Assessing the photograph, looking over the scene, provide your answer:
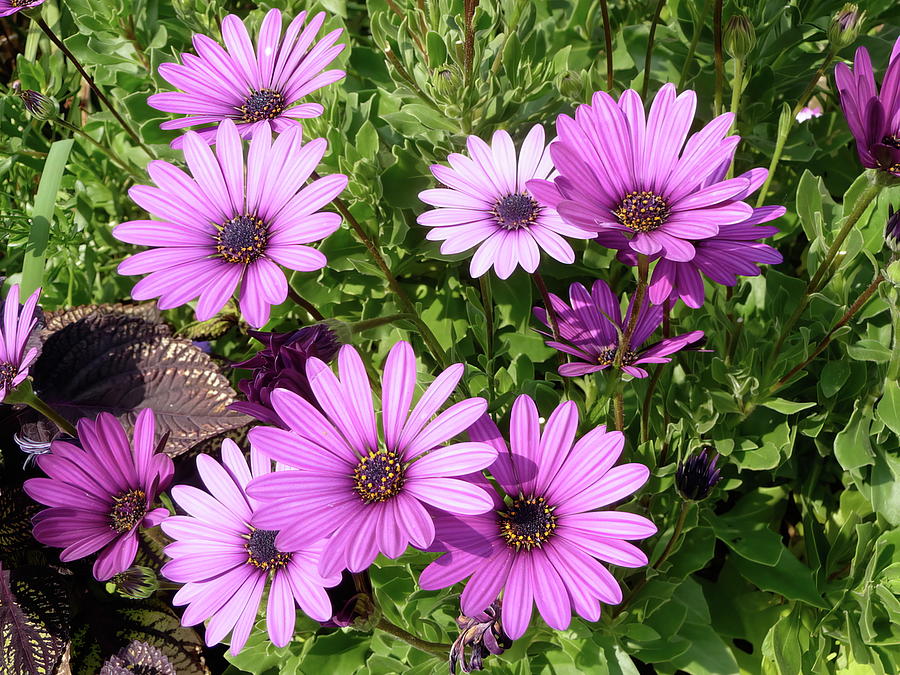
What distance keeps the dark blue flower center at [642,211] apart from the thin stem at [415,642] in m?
0.63

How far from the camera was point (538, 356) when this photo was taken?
146 cm

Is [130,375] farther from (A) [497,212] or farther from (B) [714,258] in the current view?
(B) [714,258]

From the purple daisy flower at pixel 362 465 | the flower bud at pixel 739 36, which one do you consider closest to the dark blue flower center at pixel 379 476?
the purple daisy flower at pixel 362 465

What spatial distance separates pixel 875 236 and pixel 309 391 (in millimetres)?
1016

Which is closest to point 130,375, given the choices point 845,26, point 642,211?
point 642,211

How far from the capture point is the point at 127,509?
3.60ft

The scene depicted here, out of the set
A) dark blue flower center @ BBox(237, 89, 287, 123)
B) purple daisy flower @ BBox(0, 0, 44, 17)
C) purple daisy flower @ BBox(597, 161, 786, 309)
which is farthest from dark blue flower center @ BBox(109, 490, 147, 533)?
purple daisy flower @ BBox(0, 0, 44, 17)

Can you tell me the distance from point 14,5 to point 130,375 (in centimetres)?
71

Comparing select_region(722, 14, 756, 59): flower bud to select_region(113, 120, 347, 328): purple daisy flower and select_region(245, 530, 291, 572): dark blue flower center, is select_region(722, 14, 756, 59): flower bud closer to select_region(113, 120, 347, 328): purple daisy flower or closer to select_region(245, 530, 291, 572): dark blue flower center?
select_region(113, 120, 347, 328): purple daisy flower

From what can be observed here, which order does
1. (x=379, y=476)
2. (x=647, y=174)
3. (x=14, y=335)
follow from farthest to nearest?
(x=14, y=335), (x=647, y=174), (x=379, y=476)

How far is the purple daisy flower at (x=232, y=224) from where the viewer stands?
0.96 meters

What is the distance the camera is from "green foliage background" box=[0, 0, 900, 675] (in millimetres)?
1237

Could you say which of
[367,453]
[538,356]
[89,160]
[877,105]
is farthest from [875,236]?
[89,160]

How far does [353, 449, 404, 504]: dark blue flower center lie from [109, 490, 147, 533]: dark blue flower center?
372mm
